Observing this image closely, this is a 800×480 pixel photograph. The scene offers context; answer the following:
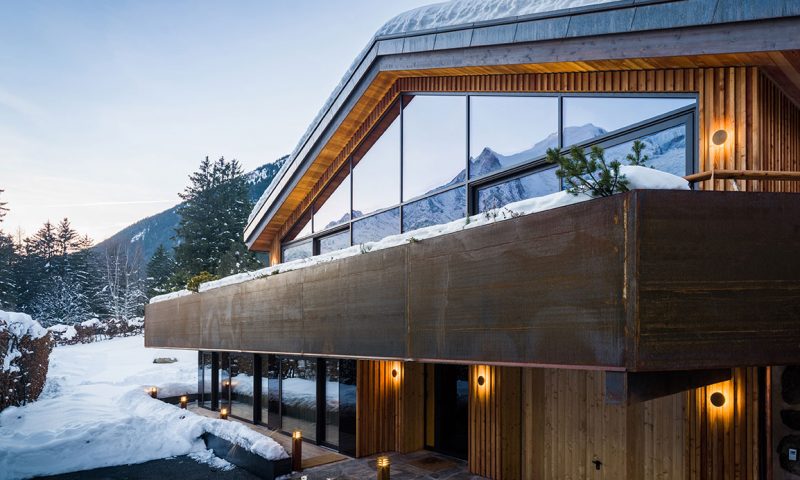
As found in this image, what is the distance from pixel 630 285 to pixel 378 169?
25.9 ft

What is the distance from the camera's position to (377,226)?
1095cm

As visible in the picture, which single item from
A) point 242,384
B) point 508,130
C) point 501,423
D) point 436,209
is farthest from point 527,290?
point 242,384

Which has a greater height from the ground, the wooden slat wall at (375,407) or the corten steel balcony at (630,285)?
the corten steel balcony at (630,285)

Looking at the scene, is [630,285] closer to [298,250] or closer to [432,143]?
[432,143]

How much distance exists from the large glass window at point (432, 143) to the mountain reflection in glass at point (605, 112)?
7.12 feet

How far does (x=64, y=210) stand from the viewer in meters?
50.9

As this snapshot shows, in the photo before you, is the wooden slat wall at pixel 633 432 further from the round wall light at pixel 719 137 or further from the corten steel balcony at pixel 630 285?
the round wall light at pixel 719 137

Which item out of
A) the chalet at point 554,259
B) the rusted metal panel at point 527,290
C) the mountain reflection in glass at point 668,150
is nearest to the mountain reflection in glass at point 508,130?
the chalet at point 554,259

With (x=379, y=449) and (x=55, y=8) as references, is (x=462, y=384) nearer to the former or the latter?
(x=379, y=449)

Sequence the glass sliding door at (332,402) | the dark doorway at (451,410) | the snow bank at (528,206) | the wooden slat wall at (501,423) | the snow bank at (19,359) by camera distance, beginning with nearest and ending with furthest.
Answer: the snow bank at (528,206), the wooden slat wall at (501,423), the dark doorway at (451,410), the glass sliding door at (332,402), the snow bank at (19,359)

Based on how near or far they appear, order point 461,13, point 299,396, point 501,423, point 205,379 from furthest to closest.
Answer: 1. point 205,379
2. point 299,396
3. point 501,423
4. point 461,13

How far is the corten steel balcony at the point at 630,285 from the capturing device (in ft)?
12.3

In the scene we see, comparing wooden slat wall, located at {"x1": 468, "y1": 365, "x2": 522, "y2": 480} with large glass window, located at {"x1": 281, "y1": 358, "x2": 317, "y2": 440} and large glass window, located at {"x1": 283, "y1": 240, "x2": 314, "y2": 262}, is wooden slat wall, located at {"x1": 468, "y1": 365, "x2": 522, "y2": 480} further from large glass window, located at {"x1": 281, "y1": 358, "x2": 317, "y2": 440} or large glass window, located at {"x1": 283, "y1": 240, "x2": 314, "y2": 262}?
large glass window, located at {"x1": 283, "y1": 240, "x2": 314, "y2": 262}

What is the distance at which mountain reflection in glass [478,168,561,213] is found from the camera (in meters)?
7.61
